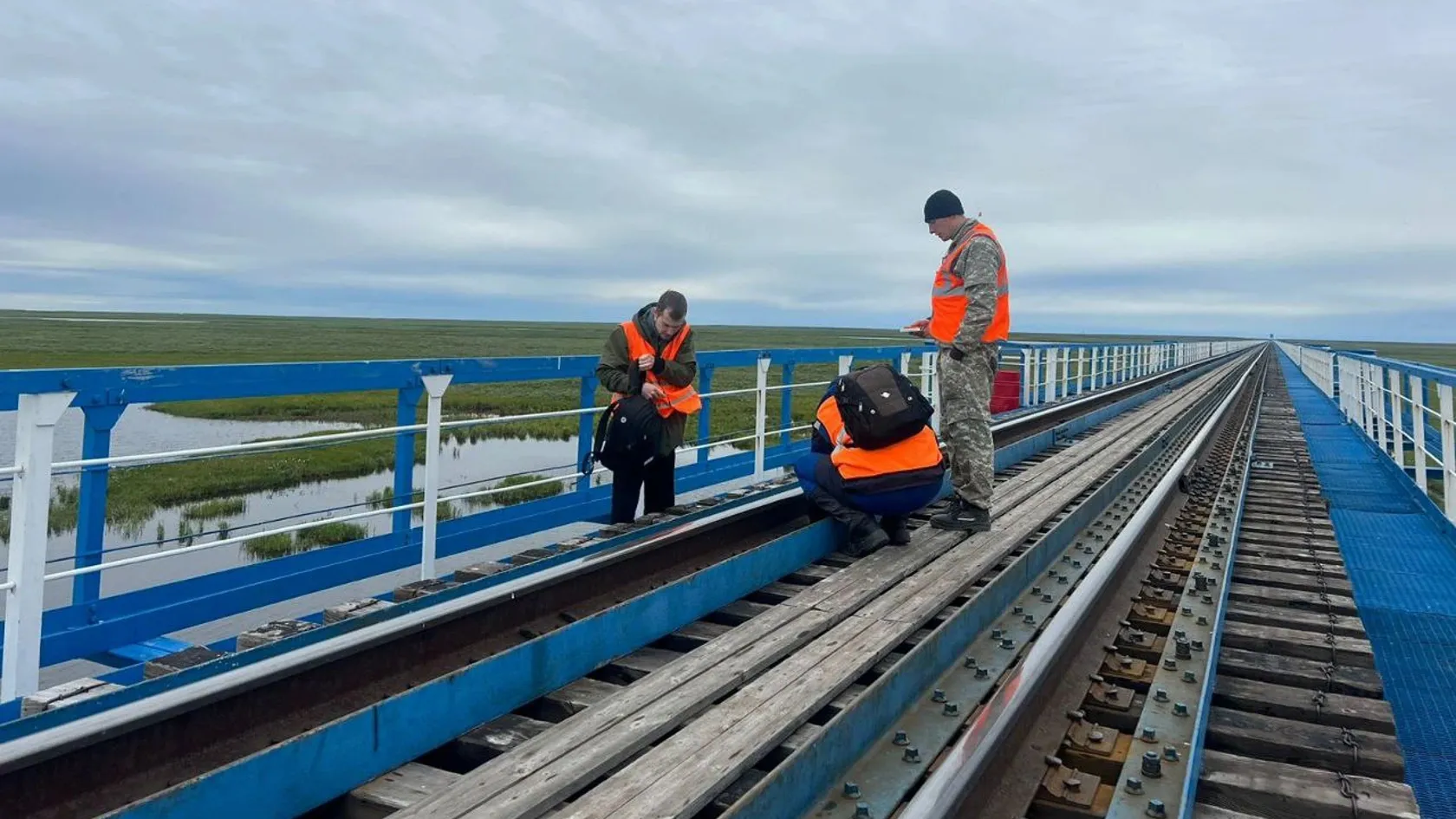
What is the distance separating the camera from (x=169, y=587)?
14.8 ft

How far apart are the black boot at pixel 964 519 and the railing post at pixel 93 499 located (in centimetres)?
428

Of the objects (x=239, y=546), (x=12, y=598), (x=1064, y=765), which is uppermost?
(x=12, y=598)

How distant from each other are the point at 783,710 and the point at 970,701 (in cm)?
77

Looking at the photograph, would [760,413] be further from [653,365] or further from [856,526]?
[856,526]

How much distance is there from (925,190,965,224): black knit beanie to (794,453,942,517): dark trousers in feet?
5.31

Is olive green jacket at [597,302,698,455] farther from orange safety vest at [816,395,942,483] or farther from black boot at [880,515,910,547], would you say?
black boot at [880,515,910,547]

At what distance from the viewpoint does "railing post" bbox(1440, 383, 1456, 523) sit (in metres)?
6.93

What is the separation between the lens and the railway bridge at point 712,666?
2.61 metres

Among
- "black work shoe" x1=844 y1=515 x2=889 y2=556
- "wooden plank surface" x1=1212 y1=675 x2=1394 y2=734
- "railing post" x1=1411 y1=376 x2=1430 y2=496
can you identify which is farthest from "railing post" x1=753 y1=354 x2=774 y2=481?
"railing post" x1=1411 y1=376 x2=1430 y2=496

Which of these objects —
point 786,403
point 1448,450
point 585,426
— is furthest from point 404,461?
point 1448,450

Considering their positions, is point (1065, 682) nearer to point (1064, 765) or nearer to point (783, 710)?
point (1064, 765)

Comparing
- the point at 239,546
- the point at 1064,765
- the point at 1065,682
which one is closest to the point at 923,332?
the point at 1065,682

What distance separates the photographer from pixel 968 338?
18.6ft

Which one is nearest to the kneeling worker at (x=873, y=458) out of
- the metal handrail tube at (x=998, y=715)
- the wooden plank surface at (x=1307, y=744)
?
the metal handrail tube at (x=998, y=715)
